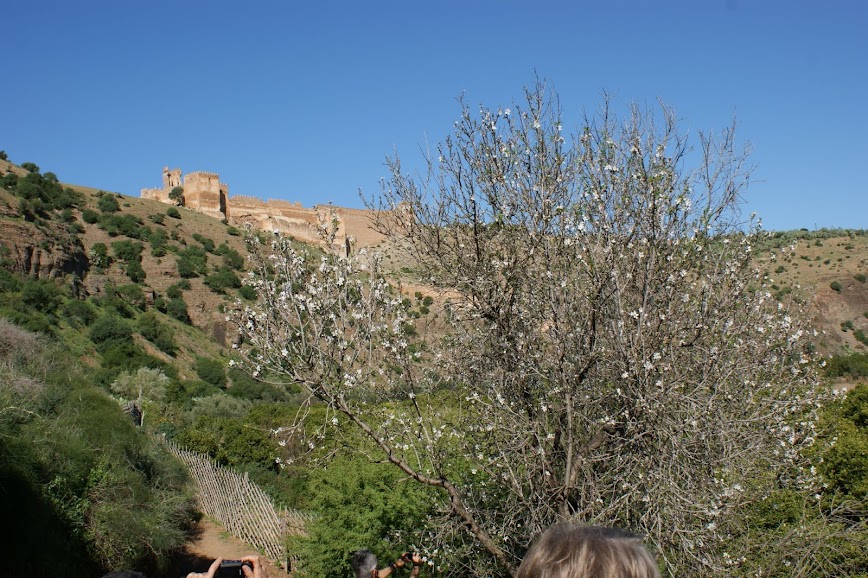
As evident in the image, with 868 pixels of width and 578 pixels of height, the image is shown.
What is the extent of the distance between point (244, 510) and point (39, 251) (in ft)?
80.5

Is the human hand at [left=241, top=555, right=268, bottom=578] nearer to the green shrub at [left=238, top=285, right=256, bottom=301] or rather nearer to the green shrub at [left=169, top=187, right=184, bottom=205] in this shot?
the green shrub at [left=238, top=285, right=256, bottom=301]

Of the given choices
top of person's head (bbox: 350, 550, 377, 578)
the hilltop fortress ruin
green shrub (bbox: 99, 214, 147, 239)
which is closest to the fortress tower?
the hilltop fortress ruin

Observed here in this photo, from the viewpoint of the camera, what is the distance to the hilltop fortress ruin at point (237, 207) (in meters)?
69.4

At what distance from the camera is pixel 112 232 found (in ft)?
150

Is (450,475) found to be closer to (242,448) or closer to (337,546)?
(337,546)

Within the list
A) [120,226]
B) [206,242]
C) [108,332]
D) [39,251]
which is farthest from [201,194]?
[108,332]

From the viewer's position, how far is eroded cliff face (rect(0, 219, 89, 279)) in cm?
3084

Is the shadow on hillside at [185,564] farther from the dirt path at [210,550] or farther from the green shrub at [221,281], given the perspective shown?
the green shrub at [221,281]

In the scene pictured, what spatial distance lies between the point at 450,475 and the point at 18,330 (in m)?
12.6

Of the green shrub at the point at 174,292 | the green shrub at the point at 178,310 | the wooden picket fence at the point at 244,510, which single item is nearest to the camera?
the wooden picket fence at the point at 244,510

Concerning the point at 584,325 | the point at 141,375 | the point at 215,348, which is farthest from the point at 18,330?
the point at 215,348

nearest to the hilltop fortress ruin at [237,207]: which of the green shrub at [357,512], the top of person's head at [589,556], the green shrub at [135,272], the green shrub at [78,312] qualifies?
the green shrub at [135,272]

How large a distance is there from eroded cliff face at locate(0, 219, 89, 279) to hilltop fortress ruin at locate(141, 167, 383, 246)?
97.7 feet

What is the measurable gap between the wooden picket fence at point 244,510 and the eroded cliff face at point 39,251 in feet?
62.5
